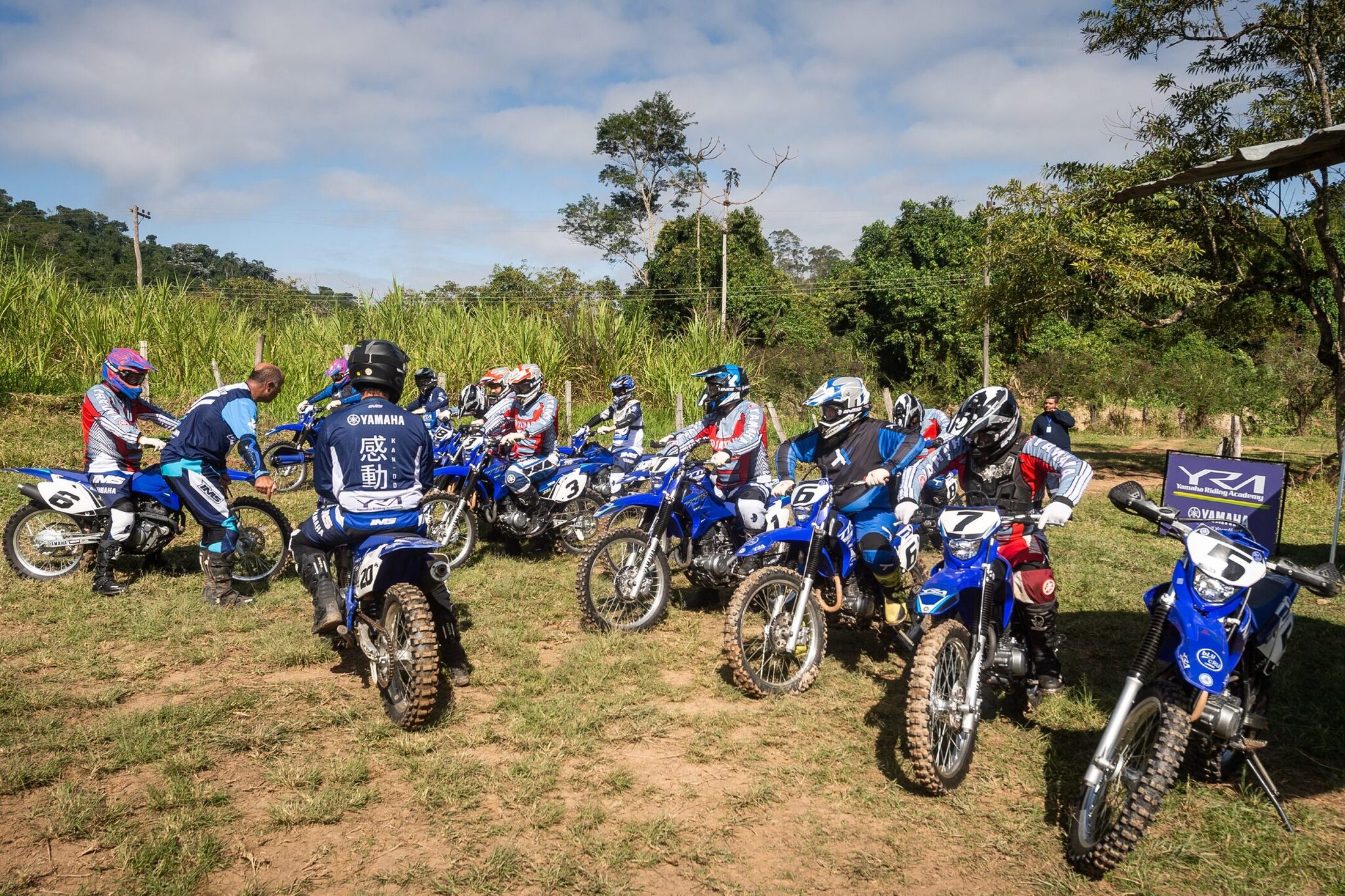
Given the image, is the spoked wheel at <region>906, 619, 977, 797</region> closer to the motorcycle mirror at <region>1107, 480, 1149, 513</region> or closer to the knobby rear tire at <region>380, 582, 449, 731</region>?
the motorcycle mirror at <region>1107, 480, 1149, 513</region>

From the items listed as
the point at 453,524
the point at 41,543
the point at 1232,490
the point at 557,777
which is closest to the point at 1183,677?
the point at 557,777

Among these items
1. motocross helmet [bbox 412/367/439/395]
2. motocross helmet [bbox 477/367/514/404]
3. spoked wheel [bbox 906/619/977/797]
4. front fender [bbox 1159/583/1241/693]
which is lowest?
spoked wheel [bbox 906/619/977/797]

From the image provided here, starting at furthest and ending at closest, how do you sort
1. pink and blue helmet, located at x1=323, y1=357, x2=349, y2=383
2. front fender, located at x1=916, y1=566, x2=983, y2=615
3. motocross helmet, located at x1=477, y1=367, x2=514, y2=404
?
pink and blue helmet, located at x1=323, y1=357, x2=349, y2=383 → motocross helmet, located at x1=477, y1=367, x2=514, y2=404 → front fender, located at x1=916, y1=566, x2=983, y2=615

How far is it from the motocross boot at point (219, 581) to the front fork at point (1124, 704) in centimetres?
628

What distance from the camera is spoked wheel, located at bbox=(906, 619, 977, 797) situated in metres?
3.83

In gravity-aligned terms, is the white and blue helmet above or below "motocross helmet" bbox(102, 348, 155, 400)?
below

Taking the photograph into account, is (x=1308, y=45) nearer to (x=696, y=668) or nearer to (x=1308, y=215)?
(x=1308, y=215)

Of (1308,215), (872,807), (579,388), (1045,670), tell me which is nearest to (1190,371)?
(1308,215)

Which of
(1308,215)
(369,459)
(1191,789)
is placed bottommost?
(1191,789)

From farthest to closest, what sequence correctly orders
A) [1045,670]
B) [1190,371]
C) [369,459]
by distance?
[1190,371]
[1045,670]
[369,459]

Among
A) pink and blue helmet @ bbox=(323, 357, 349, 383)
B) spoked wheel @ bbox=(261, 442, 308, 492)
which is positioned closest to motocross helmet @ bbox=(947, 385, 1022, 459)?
pink and blue helmet @ bbox=(323, 357, 349, 383)

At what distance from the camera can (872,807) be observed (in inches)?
160

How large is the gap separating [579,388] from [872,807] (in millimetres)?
14773

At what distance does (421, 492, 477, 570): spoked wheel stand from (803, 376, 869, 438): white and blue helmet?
156 inches
